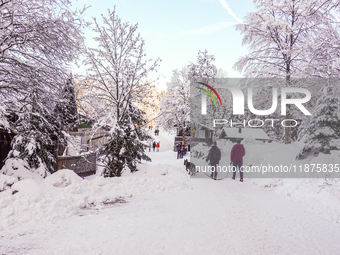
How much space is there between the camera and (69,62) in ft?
29.2

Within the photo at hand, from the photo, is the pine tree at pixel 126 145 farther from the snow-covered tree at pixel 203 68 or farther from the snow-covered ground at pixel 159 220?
the snow-covered tree at pixel 203 68

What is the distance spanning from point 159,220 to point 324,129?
8.93 m

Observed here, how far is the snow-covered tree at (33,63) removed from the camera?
7157 mm

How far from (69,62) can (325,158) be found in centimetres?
980

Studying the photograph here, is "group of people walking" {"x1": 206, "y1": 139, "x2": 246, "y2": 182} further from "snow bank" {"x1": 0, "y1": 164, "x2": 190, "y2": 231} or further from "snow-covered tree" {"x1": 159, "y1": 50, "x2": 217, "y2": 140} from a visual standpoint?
"snow-covered tree" {"x1": 159, "y1": 50, "x2": 217, "y2": 140}

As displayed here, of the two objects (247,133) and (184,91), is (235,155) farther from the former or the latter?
(247,133)

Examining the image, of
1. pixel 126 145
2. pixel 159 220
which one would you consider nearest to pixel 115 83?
pixel 126 145

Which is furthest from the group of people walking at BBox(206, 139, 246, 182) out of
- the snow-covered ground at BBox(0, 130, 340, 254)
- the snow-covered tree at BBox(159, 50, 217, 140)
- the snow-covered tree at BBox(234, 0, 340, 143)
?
the snow-covered tree at BBox(159, 50, 217, 140)

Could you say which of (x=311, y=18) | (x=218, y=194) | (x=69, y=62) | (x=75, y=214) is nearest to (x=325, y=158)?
(x=218, y=194)

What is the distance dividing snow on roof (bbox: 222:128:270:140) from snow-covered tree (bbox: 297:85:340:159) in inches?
1052

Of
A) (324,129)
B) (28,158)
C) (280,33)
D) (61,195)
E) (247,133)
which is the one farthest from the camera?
(247,133)

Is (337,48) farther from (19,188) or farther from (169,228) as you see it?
(19,188)

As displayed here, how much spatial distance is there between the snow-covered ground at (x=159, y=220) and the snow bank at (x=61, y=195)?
0.02m

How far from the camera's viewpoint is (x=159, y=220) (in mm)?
5434
